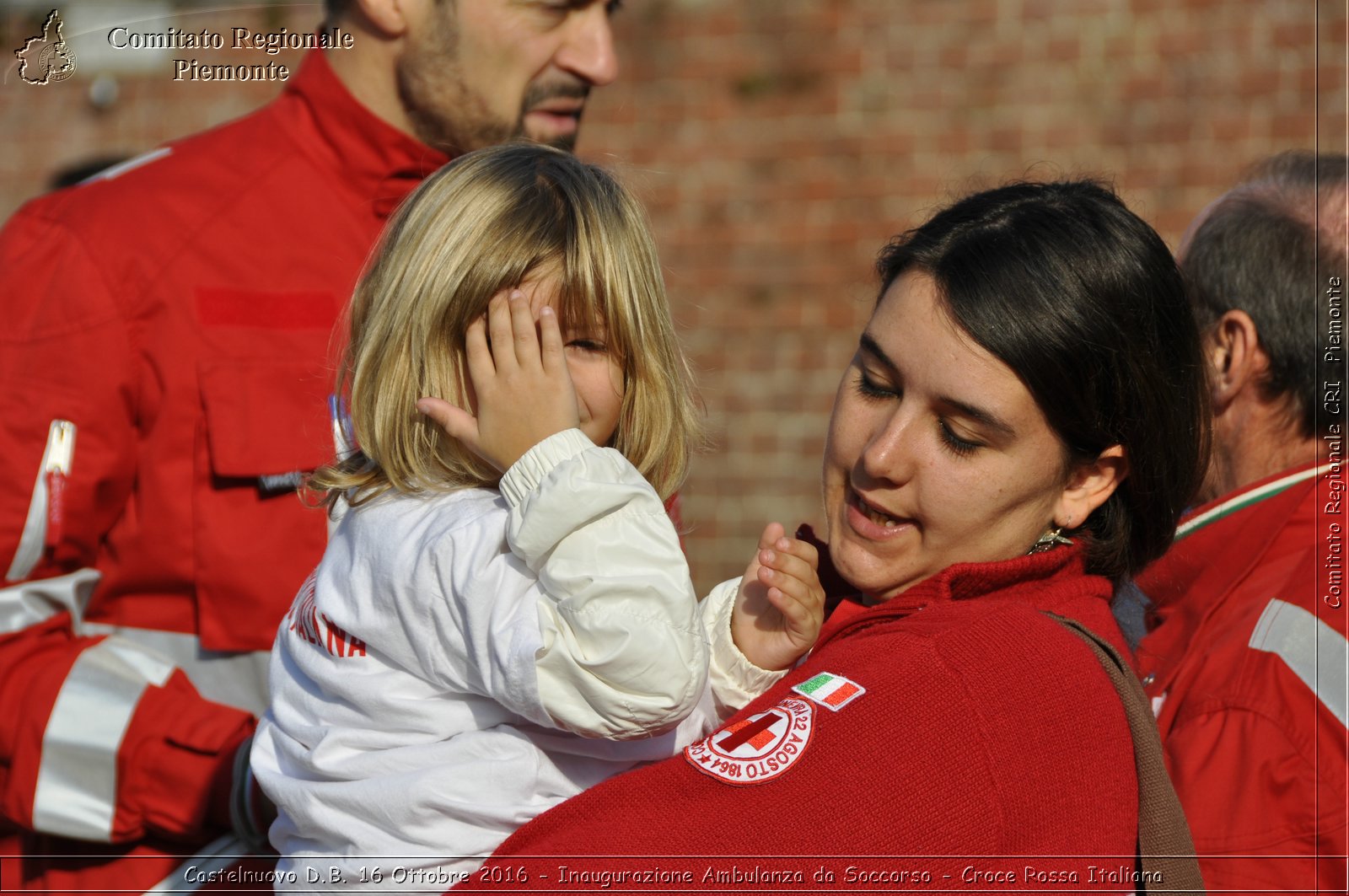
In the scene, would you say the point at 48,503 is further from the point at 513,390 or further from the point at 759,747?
the point at 759,747

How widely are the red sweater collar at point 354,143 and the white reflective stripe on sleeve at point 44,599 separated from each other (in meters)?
0.95

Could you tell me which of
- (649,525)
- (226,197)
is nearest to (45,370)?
(226,197)

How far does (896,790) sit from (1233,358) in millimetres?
1435

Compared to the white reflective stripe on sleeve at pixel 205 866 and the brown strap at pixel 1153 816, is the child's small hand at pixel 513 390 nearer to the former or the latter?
the brown strap at pixel 1153 816

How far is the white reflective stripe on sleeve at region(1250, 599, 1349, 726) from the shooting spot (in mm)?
2061

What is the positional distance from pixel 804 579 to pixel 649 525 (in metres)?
0.32

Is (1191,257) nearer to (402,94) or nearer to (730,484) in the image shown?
(402,94)

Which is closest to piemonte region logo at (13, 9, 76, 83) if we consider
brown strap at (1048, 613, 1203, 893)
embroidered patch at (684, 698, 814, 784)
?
embroidered patch at (684, 698, 814, 784)

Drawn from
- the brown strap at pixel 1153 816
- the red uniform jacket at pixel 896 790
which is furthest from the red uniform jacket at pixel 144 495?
the brown strap at pixel 1153 816

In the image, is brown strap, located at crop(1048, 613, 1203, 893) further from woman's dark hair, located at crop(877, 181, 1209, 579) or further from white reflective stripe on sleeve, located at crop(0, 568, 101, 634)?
white reflective stripe on sleeve, located at crop(0, 568, 101, 634)

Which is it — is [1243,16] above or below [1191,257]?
above

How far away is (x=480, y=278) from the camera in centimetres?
186

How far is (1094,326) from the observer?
1.76m

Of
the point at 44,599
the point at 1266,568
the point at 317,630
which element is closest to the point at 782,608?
the point at 317,630
